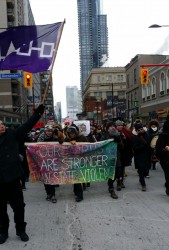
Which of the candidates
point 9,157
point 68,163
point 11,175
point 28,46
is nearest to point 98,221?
point 11,175

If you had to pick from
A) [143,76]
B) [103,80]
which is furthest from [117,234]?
[103,80]

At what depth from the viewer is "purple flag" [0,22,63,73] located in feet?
21.8

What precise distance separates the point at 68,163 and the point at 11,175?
2844mm

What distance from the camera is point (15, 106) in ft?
217

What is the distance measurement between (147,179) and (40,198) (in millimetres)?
3433

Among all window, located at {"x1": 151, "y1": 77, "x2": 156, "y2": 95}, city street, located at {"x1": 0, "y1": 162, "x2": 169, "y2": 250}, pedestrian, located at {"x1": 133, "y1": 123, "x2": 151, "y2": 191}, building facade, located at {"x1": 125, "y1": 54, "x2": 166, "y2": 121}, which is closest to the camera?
city street, located at {"x1": 0, "y1": 162, "x2": 169, "y2": 250}

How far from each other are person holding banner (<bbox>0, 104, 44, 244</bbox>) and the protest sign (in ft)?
7.90

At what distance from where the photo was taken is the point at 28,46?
22.2 feet

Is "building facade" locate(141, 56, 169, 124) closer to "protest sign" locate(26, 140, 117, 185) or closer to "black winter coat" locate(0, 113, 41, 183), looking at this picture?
"protest sign" locate(26, 140, 117, 185)

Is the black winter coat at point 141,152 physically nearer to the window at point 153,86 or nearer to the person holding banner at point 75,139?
the person holding banner at point 75,139

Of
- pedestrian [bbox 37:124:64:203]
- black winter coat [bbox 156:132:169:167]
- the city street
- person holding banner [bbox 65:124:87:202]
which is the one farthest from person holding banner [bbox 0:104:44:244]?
black winter coat [bbox 156:132:169:167]

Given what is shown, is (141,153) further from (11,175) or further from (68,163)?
(11,175)

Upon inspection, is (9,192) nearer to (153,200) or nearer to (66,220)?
(66,220)

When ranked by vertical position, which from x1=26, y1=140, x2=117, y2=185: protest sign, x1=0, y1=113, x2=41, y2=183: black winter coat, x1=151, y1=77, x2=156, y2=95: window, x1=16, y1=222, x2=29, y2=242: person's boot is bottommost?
x1=16, y1=222, x2=29, y2=242: person's boot
